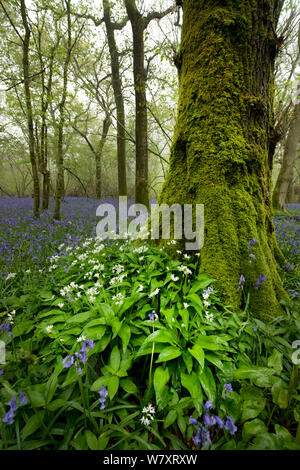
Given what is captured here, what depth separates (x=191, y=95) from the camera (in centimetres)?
233

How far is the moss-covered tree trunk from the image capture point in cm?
207

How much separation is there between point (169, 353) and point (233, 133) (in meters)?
2.19

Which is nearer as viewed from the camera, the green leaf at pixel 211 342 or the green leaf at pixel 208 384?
the green leaf at pixel 208 384

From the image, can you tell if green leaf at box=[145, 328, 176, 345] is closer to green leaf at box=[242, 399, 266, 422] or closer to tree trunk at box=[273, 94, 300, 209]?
green leaf at box=[242, 399, 266, 422]

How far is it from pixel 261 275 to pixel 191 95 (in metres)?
2.16

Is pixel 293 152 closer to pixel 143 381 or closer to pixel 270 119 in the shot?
pixel 270 119

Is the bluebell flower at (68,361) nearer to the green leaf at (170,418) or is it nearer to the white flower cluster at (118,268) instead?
the green leaf at (170,418)

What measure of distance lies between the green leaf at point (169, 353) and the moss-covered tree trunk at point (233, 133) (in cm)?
84

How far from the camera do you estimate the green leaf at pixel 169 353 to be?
4.13ft

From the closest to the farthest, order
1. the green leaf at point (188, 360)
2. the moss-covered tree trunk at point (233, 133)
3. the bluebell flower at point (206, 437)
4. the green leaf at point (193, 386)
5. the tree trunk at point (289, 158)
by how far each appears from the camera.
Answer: the bluebell flower at point (206, 437) < the green leaf at point (193, 386) < the green leaf at point (188, 360) < the moss-covered tree trunk at point (233, 133) < the tree trunk at point (289, 158)

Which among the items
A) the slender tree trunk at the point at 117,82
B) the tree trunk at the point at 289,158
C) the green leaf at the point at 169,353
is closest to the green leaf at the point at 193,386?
the green leaf at the point at 169,353

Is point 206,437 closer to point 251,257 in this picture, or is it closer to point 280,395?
point 280,395

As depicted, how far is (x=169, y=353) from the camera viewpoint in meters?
1.30
